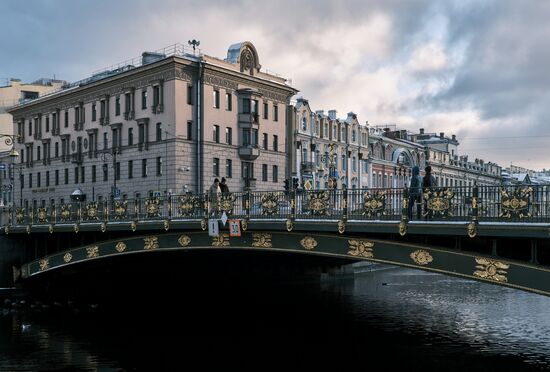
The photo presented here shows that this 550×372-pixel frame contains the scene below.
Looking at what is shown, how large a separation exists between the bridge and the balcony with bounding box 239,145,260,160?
94.6 ft

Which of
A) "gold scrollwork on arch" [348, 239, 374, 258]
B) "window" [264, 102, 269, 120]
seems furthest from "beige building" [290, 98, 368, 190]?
"gold scrollwork on arch" [348, 239, 374, 258]

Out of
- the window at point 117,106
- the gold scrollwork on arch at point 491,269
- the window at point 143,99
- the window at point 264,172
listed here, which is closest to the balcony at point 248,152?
the window at point 264,172

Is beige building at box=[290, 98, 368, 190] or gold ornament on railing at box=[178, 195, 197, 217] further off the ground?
beige building at box=[290, 98, 368, 190]

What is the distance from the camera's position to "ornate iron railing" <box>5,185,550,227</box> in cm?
1616

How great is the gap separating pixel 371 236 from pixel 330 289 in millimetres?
25488

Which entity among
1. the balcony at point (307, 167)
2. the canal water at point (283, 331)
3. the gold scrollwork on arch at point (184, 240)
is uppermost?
the balcony at point (307, 167)

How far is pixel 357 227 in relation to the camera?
19.7 meters

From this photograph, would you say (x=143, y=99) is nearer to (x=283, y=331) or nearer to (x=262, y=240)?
(x=283, y=331)

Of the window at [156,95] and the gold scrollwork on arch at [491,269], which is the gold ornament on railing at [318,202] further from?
the window at [156,95]

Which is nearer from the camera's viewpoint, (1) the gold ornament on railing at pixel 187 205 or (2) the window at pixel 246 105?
(1) the gold ornament on railing at pixel 187 205

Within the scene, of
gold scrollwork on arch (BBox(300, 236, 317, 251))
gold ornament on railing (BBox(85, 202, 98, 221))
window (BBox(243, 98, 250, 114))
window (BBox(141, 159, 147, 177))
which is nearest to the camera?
gold scrollwork on arch (BBox(300, 236, 317, 251))

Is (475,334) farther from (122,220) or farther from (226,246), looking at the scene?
(122,220)

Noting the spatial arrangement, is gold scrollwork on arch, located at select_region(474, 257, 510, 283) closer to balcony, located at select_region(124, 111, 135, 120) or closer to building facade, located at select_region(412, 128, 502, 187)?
balcony, located at select_region(124, 111, 135, 120)

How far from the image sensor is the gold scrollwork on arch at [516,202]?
52.1 ft
